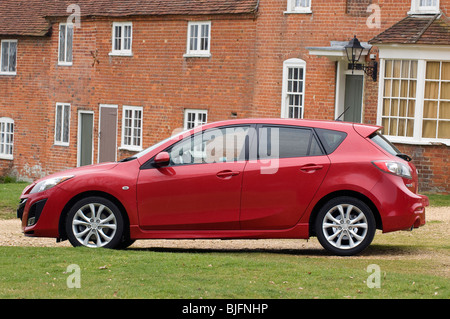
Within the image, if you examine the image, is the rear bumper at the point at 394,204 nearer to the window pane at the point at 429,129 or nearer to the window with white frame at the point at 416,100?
the window with white frame at the point at 416,100

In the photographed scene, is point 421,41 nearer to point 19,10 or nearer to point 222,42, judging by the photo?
point 222,42

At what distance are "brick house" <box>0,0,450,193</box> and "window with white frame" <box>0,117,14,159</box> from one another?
50 mm

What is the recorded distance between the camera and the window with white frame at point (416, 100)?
2139 cm

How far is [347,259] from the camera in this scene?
10281 mm

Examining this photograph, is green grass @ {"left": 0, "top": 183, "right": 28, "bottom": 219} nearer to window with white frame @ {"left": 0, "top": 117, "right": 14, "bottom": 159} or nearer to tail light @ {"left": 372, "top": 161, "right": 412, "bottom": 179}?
window with white frame @ {"left": 0, "top": 117, "right": 14, "bottom": 159}

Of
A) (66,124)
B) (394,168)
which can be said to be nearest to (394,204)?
(394,168)

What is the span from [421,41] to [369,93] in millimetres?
2290

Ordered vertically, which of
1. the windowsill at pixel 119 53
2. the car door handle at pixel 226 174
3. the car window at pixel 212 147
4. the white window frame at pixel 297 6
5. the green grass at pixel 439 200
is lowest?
the green grass at pixel 439 200

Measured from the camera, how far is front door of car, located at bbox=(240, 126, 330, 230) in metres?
10.5

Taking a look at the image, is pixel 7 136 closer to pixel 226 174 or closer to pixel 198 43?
pixel 198 43

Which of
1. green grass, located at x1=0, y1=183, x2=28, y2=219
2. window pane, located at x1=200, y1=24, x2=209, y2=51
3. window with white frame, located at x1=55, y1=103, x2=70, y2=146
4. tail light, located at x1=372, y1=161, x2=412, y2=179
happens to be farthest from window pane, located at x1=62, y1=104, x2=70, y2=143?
tail light, located at x1=372, y1=161, x2=412, y2=179

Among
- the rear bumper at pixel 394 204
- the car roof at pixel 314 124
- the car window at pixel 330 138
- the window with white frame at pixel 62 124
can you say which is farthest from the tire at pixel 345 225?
the window with white frame at pixel 62 124

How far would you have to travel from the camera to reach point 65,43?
103 ft
